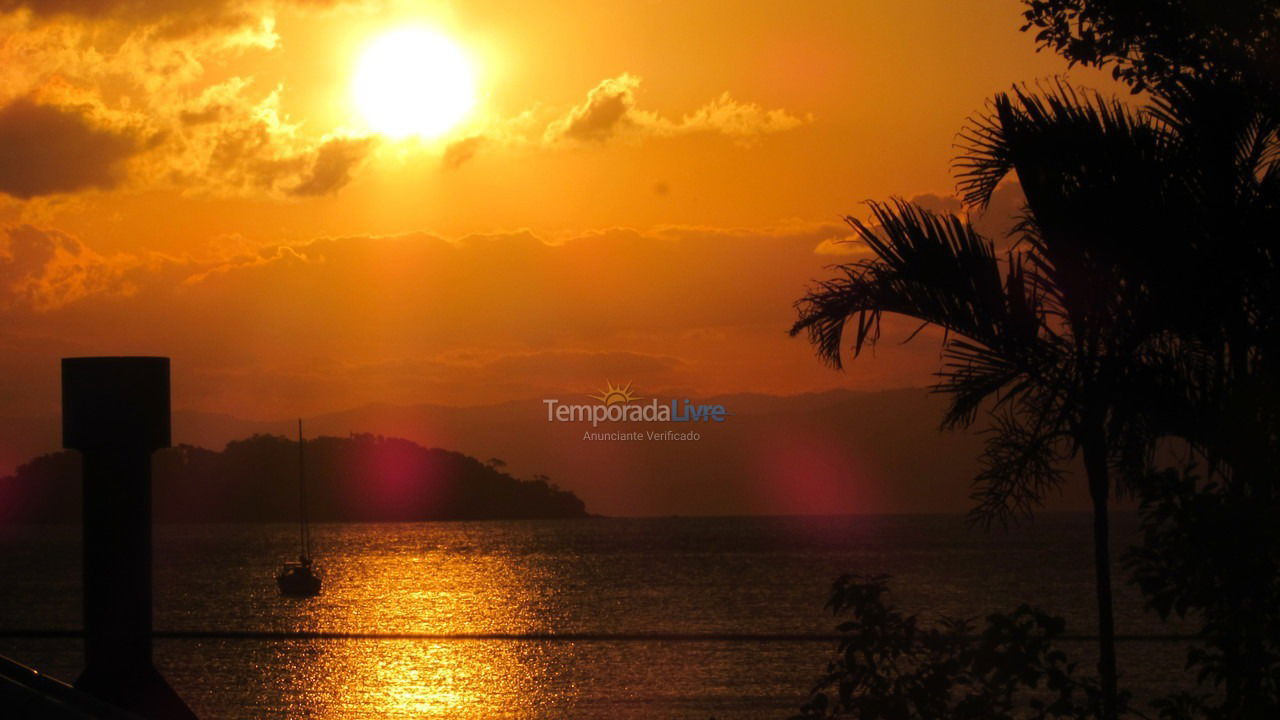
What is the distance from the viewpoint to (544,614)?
67.4 meters

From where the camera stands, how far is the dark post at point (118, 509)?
3334 mm

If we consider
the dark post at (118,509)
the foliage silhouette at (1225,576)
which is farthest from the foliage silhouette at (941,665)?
the dark post at (118,509)

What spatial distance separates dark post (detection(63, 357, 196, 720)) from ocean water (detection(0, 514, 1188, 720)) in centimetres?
2778

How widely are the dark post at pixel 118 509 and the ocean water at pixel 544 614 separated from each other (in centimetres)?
2778

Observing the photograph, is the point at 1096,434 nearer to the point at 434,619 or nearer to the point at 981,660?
the point at 981,660

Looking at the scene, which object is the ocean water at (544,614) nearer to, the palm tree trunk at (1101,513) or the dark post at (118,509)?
the palm tree trunk at (1101,513)

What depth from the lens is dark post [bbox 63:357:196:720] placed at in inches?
131

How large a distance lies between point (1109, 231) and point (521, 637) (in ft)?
171

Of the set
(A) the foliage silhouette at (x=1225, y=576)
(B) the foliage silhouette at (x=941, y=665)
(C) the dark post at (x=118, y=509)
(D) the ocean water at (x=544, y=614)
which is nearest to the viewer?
(C) the dark post at (x=118, y=509)

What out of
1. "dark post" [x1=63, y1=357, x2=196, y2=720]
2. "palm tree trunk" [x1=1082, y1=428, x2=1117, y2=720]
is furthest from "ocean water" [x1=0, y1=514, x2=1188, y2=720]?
"dark post" [x1=63, y1=357, x2=196, y2=720]

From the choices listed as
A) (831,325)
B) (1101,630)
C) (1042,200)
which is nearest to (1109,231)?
(1042,200)

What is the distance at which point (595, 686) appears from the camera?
125 feet

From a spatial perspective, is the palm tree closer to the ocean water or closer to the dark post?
the dark post

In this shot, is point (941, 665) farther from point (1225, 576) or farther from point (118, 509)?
point (118, 509)
